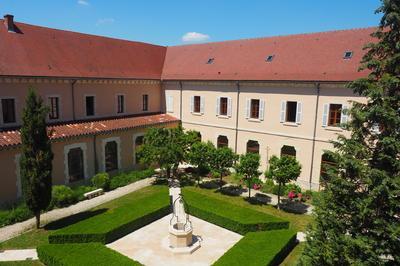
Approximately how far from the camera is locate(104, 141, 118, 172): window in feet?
74.1

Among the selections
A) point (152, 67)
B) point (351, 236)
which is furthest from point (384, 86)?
point (152, 67)

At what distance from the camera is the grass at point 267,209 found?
16269mm

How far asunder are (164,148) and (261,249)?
1065 centimetres

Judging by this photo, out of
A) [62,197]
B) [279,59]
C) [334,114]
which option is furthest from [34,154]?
[279,59]

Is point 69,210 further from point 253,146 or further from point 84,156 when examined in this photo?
point 253,146

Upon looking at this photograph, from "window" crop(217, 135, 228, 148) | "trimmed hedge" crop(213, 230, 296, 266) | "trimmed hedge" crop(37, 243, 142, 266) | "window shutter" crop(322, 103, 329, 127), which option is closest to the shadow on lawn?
"trimmed hedge" crop(37, 243, 142, 266)

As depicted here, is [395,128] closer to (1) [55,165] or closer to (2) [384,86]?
(2) [384,86]

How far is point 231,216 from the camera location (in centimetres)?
1566

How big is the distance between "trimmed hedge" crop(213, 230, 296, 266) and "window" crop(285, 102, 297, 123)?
392 inches

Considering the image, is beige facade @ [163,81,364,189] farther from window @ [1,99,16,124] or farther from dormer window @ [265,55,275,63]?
window @ [1,99,16,124]

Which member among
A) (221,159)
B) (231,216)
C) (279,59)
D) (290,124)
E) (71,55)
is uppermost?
(279,59)

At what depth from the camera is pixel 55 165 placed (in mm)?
19219

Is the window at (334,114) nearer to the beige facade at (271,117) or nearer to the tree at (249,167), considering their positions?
the beige facade at (271,117)

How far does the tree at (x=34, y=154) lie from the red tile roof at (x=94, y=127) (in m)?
1.17
